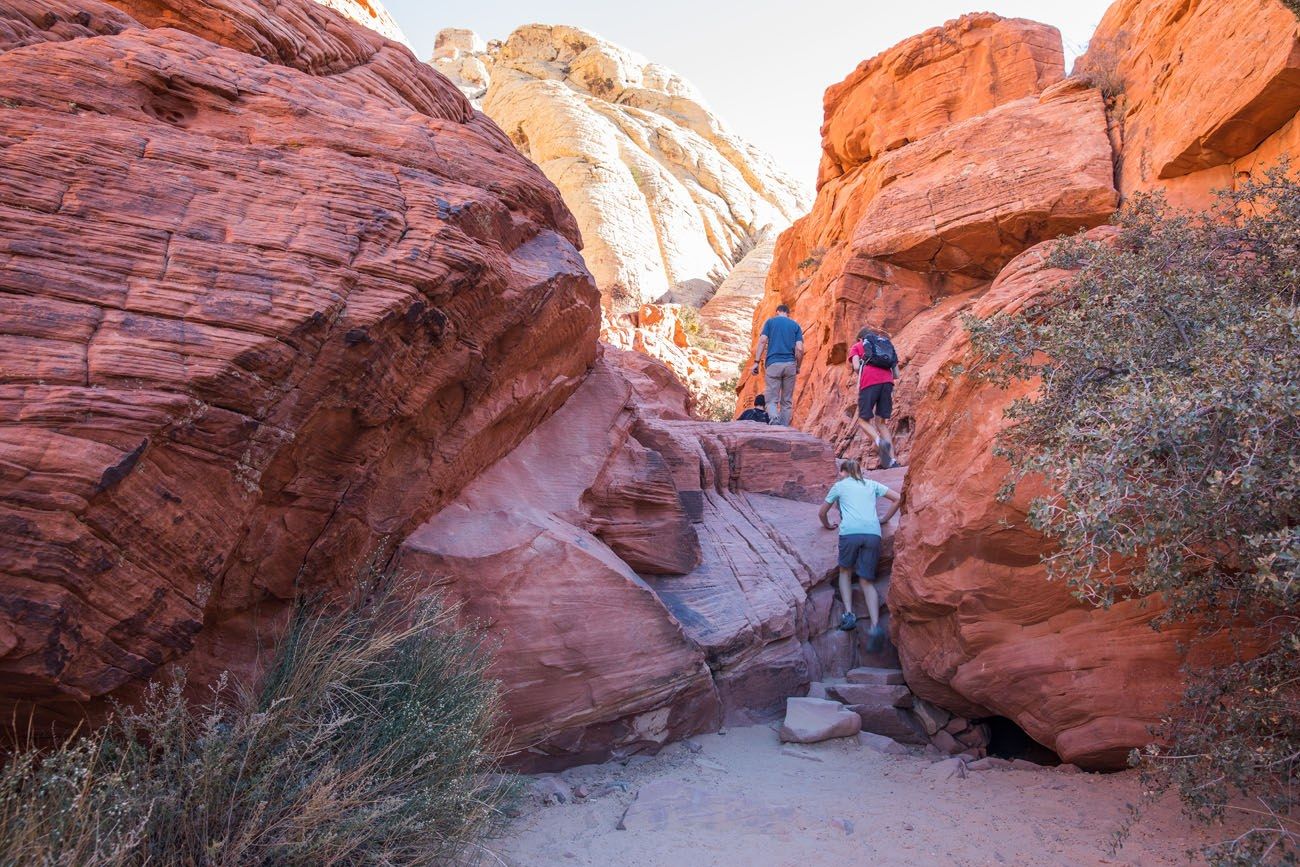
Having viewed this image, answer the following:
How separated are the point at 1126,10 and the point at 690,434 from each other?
12.6 meters

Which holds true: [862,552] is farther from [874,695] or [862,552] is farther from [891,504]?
[874,695]

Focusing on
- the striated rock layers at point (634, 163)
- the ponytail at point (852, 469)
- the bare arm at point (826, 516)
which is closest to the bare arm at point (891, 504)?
the ponytail at point (852, 469)

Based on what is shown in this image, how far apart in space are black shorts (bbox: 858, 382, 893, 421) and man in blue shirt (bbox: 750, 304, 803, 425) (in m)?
1.64

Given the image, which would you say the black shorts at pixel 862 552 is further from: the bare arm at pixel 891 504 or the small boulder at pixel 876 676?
the small boulder at pixel 876 676

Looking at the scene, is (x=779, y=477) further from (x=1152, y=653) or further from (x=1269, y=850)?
(x=1269, y=850)

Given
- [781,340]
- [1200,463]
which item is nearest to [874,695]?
[1200,463]

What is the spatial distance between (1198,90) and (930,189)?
17.5ft

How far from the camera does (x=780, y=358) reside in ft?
41.7

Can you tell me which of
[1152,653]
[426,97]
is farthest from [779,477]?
[426,97]

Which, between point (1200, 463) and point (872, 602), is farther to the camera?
point (872, 602)

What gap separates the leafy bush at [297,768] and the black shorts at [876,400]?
769 centimetres

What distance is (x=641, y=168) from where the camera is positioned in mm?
37938

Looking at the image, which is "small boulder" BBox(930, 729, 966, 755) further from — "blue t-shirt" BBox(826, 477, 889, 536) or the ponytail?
the ponytail

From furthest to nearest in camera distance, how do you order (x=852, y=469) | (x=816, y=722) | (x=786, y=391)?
1. (x=786, y=391)
2. (x=852, y=469)
3. (x=816, y=722)
